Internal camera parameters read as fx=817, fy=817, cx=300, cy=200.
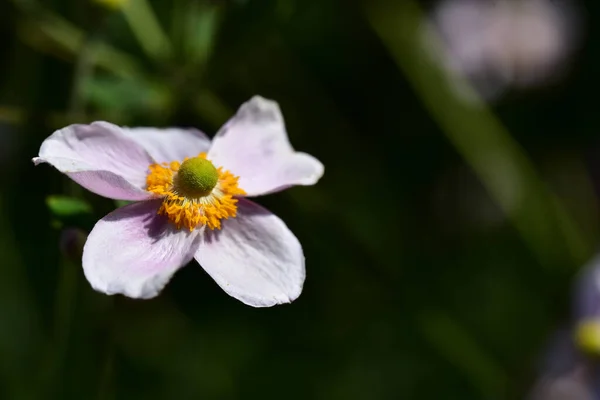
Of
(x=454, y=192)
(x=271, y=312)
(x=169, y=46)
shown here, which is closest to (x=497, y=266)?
(x=454, y=192)

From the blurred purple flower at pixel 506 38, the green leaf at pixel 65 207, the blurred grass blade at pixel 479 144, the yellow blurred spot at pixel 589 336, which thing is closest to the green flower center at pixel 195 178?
the green leaf at pixel 65 207

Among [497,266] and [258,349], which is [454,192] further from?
[258,349]

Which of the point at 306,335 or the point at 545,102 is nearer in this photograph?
the point at 306,335

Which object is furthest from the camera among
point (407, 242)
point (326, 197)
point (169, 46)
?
point (407, 242)

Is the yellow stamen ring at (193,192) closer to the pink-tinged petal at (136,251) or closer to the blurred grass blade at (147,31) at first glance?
the pink-tinged petal at (136,251)

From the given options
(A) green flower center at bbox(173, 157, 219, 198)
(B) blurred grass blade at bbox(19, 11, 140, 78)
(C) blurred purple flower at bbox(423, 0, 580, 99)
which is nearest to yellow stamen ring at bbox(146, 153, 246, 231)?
(A) green flower center at bbox(173, 157, 219, 198)

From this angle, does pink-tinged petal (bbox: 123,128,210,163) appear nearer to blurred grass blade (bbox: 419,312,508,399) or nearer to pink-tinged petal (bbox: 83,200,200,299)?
pink-tinged petal (bbox: 83,200,200,299)

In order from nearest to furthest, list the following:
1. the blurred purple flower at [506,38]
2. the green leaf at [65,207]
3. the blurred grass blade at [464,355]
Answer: the green leaf at [65,207] < the blurred grass blade at [464,355] < the blurred purple flower at [506,38]
